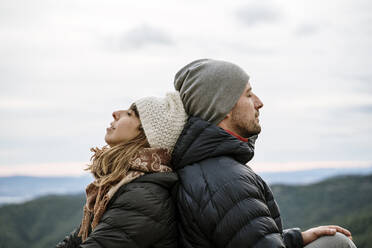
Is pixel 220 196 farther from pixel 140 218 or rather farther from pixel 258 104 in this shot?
pixel 258 104

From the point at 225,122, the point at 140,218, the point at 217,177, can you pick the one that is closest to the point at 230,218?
the point at 217,177

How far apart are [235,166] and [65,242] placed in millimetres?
2026

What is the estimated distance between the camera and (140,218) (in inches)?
143

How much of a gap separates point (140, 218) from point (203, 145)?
2.80 ft

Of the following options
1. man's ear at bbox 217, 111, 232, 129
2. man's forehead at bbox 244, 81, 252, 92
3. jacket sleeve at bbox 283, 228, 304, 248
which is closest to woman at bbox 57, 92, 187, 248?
man's ear at bbox 217, 111, 232, 129

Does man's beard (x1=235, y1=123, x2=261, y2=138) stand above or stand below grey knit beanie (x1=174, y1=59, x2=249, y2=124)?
below

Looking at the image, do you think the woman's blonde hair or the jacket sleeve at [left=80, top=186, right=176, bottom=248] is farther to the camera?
the woman's blonde hair

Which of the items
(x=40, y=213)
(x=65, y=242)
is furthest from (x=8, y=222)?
(x=65, y=242)

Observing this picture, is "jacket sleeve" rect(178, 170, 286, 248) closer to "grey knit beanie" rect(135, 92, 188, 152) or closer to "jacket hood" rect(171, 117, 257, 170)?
"jacket hood" rect(171, 117, 257, 170)

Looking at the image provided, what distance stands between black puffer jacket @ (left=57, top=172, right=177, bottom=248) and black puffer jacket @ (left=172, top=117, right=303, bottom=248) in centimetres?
15

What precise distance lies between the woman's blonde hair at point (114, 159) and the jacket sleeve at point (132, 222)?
0.72 feet

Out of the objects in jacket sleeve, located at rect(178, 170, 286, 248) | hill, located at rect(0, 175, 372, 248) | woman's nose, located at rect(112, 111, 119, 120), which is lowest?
hill, located at rect(0, 175, 372, 248)

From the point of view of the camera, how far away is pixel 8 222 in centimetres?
7025

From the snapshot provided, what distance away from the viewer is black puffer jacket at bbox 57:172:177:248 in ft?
11.8
